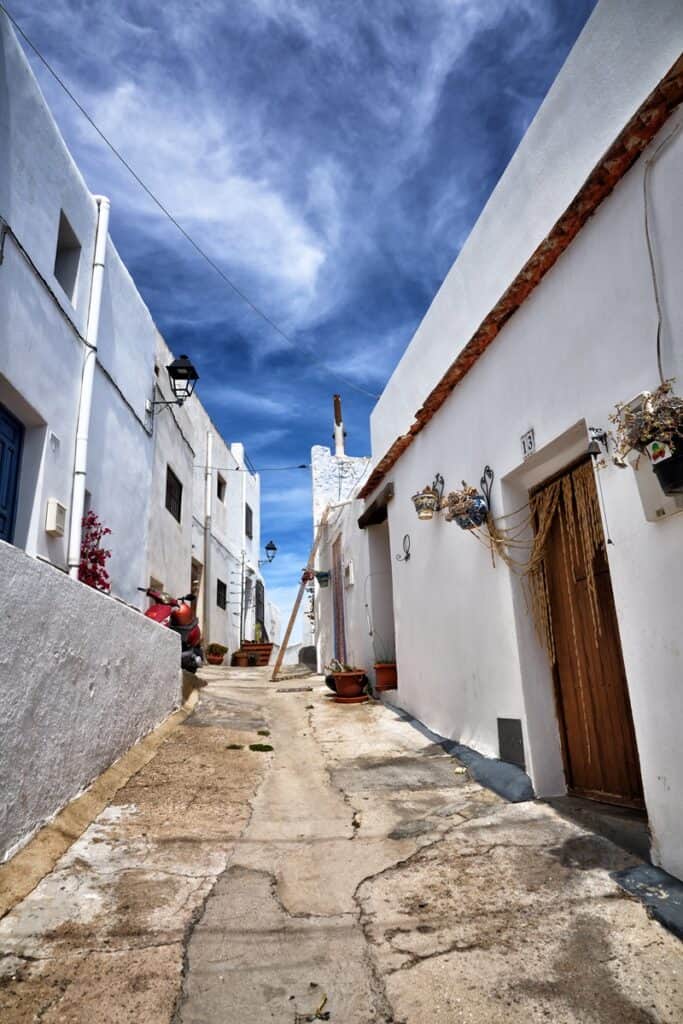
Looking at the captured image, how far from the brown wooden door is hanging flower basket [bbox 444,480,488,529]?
0.55 m

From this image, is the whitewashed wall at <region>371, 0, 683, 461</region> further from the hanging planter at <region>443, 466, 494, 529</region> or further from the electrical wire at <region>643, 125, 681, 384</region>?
the hanging planter at <region>443, 466, 494, 529</region>

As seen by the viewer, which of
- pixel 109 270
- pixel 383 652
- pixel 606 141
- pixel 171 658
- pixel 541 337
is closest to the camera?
pixel 606 141

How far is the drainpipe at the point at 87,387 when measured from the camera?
6496mm

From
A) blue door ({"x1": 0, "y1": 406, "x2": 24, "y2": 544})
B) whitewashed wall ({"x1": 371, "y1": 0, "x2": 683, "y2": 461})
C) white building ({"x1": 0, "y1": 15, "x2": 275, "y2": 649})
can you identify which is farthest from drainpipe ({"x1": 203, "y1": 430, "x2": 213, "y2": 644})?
whitewashed wall ({"x1": 371, "y1": 0, "x2": 683, "y2": 461})

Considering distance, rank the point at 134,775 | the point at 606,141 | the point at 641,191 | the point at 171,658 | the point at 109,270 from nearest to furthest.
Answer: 1. the point at 641,191
2. the point at 606,141
3. the point at 134,775
4. the point at 171,658
5. the point at 109,270

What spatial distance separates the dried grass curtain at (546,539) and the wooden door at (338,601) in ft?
23.2

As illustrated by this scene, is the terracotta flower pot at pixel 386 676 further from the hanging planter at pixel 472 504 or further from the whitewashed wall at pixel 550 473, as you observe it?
the hanging planter at pixel 472 504

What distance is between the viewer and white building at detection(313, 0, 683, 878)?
9.08 ft

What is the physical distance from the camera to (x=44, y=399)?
5.99 meters

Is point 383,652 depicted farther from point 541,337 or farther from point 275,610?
point 275,610

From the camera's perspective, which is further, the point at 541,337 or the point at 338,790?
the point at 338,790

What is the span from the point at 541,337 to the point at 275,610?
2591cm

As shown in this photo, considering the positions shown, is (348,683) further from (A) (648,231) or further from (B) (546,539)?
(A) (648,231)

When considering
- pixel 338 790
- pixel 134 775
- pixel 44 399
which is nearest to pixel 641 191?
pixel 338 790
